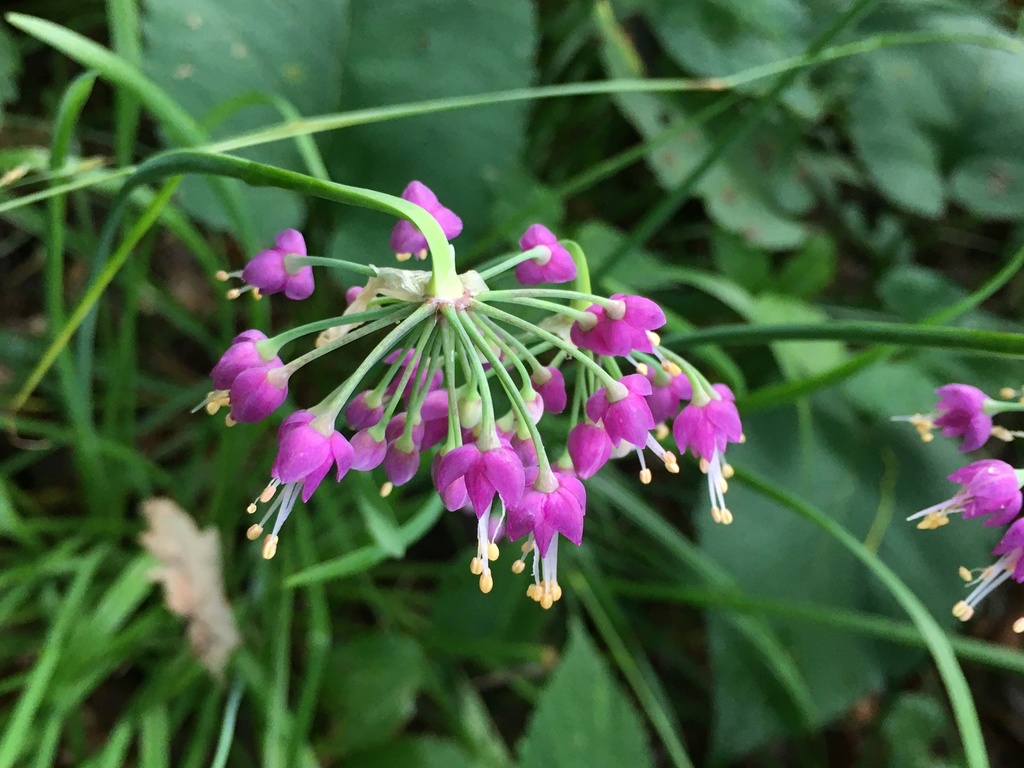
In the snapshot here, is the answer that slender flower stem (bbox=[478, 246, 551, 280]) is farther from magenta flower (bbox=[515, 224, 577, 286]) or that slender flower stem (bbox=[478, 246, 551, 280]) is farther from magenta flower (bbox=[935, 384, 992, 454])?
magenta flower (bbox=[935, 384, 992, 454])

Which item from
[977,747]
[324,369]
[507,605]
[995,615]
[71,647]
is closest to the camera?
[977,747]

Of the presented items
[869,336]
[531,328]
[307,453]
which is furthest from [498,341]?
[869,336]

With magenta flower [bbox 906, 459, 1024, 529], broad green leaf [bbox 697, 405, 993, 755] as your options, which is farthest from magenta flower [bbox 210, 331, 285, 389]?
broad green leaf [bbox 697, 405, 993, 755]

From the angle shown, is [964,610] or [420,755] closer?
[964,610]

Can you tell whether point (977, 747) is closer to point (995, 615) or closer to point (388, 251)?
point (388, 251)

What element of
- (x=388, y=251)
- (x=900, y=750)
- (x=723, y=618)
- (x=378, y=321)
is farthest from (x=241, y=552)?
(x=900, y=750)

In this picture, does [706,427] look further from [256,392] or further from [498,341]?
[256,392]
